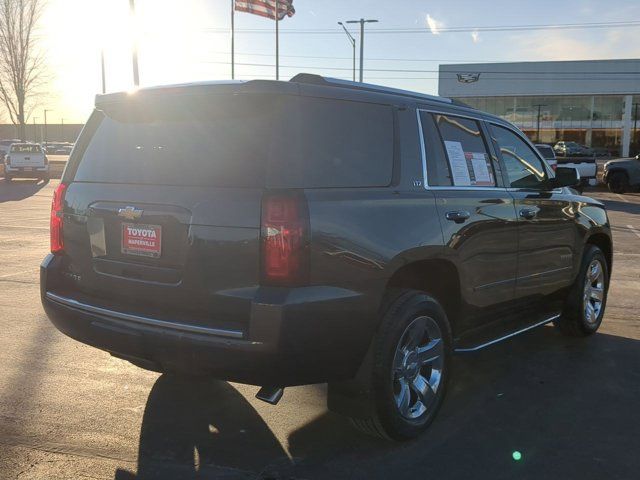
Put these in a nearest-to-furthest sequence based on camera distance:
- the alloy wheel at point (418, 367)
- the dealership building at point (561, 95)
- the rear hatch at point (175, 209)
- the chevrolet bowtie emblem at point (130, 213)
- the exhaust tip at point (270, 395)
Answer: the rear hatch at point (175, 209) → the exhaust tip at point (270, 395) → the chevrolet bowtie emblem at point (130, 213) → the alloy wheel at point (418, 367) → the dealership building at point (561, 95)

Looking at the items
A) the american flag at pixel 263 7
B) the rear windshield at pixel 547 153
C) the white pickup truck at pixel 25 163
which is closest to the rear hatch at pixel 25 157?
the white pickup truck at pixel 25 163

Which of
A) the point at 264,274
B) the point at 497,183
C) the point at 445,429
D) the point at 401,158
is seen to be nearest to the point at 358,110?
the point at 401,158

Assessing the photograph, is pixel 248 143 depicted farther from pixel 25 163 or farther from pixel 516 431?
pixel 25 163

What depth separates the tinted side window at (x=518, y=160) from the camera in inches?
183

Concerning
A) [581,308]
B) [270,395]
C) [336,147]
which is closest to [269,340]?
[270,395]

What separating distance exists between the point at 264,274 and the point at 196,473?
3.67 feet

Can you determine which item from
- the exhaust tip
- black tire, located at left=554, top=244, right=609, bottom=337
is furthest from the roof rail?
black tire, located at left=554, top=244, right=609, bottom=337

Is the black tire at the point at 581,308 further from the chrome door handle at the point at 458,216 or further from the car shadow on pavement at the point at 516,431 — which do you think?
the chrome door handle at the point at 458,216

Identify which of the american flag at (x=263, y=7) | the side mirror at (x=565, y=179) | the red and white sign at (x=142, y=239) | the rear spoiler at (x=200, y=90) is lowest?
the red and white sign at (x=142, y=239)

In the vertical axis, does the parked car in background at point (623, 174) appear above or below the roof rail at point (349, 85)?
below

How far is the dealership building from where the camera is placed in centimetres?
6222

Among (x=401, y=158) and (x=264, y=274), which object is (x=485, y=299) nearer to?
(x=401, y=158)

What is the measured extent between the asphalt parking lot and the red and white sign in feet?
3.62

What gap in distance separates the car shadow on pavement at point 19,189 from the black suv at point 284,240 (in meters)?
18.6
